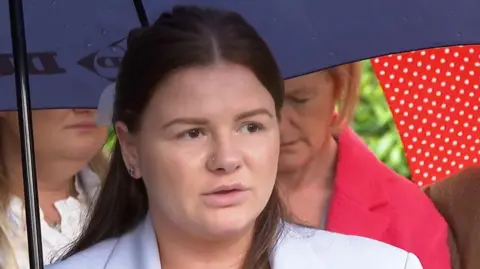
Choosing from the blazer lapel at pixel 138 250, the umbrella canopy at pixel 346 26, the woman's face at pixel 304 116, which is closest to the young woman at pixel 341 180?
the woman's face at pixel 304 116

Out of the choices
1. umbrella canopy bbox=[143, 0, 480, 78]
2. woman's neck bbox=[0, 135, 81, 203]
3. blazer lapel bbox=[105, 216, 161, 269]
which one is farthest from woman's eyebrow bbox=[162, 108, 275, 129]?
woman's neck bbox=[0, 135, 81, 203]

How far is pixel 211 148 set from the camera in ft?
5.29

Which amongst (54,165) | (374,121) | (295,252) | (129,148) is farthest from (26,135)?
(374,121)

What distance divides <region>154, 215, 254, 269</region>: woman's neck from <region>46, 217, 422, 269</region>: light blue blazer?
0.03 metres

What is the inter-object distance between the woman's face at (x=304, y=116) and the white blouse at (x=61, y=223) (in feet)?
1.40

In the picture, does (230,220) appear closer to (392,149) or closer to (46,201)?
(46,201)

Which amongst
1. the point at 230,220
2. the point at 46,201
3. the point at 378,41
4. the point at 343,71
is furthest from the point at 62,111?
the point at 230,220

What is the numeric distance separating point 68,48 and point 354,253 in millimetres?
650

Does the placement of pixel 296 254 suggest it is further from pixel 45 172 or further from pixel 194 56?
pixel 45 172

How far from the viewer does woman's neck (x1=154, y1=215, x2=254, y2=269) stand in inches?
67.2

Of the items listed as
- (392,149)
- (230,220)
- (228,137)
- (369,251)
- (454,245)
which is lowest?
(392,149)

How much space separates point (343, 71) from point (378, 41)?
0.36m

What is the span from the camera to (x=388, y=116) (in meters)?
4.92

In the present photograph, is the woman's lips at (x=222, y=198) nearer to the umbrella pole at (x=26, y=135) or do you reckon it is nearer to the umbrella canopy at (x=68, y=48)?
the umbrella pole at (x=26, y=135)
